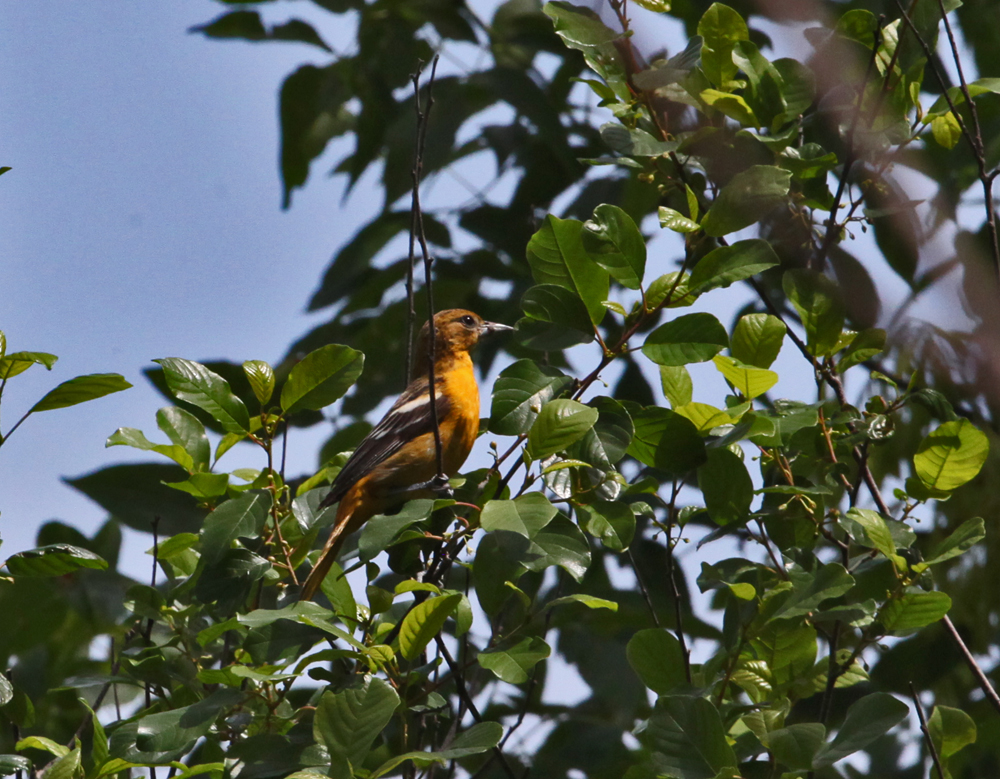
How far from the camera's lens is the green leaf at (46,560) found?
8.52ft

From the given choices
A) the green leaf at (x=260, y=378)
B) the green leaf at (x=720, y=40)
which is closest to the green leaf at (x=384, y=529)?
the green leaf at (x=260, y=378)

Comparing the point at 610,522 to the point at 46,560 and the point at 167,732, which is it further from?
the point at 46,560

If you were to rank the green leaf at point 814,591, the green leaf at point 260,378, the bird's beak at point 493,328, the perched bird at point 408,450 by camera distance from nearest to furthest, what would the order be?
1. the green leaf at point 814,591
2. the green leaf at point 260,378
3. the perched bird at point 408,450
4. the bird's beak at point 493,328

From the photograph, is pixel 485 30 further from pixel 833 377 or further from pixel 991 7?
pixel 833 377

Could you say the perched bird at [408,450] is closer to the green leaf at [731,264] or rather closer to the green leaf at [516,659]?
the green leaf at [516,659]

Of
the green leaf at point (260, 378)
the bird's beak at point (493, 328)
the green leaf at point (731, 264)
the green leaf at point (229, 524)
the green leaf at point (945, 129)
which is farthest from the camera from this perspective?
the bird's beak at point (493, 328)

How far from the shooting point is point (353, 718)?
2.35 m

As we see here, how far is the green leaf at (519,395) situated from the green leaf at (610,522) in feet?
0.96

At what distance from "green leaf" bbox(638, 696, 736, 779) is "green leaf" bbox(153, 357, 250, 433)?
1441mm

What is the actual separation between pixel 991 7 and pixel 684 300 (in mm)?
2743

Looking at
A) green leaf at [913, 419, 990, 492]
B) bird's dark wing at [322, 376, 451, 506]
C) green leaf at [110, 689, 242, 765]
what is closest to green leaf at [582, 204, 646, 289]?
green leaf at [913, 419, 990, 492]

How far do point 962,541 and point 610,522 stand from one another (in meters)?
0.92

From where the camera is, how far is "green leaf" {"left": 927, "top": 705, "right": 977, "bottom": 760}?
252 cm

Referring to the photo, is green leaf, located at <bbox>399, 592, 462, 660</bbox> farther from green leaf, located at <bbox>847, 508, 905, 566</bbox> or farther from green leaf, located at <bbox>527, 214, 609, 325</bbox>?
green leaf, located at <bbox>847, 508, 905, 566</bbox>
